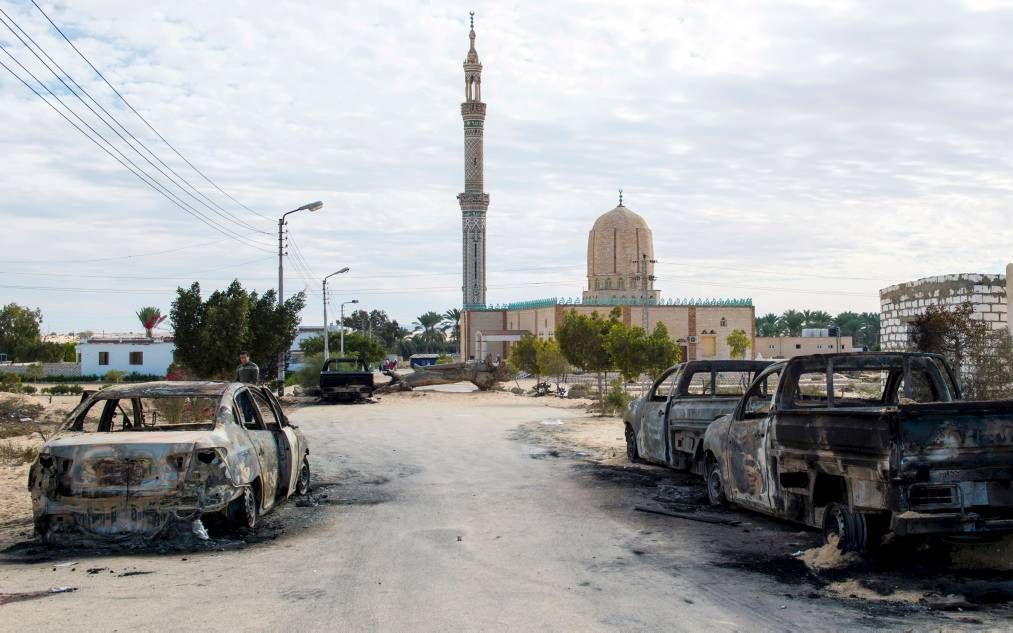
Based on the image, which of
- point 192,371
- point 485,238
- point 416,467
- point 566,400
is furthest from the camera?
point 485,238

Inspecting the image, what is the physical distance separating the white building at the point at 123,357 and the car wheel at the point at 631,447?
72416 millimetres

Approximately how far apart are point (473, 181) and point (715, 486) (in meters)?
82.8

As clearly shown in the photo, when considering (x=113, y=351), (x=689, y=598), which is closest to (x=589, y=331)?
(x=689, y=598)

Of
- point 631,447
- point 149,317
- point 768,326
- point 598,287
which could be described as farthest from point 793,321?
point 631,447

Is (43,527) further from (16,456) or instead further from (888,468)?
(16,456)

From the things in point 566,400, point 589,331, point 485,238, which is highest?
point 485,238

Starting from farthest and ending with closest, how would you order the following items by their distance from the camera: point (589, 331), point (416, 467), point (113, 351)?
point (113, 351)
point (589, 331)
point (416, 467)

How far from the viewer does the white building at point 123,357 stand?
82438 mm

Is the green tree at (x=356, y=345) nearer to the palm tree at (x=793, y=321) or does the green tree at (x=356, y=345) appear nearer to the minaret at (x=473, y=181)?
the minaret at (x=473, y=181)

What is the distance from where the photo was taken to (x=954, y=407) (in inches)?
295

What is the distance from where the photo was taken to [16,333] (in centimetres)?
9300

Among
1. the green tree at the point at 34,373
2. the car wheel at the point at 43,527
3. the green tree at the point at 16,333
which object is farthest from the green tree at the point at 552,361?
the green tree at the point at 16,333

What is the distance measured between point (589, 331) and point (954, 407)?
2971 cm

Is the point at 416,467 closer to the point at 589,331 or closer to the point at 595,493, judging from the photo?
the point at 595,493
